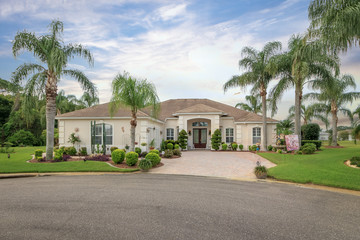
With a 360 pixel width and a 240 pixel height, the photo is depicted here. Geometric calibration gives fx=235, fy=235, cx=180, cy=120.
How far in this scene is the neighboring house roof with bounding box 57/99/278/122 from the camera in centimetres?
2045

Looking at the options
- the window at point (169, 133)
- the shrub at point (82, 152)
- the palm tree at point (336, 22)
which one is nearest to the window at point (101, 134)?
the shrub at point (82, 152)

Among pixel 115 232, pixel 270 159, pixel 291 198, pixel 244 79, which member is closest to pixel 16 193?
pixel 115 232

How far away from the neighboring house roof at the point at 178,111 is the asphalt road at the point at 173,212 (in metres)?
11.9

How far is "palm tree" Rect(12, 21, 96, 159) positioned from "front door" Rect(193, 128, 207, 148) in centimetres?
1568

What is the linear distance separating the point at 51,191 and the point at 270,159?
1414 centimetres

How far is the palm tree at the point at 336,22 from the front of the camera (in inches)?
394

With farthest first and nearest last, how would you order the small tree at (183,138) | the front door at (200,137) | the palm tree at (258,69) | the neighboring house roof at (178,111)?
the front door at (200,137), the small tree at (183,138), the palm tree at (258,69), the neighboring house roof at (178,111)

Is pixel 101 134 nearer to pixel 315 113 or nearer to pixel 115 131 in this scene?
pixel 115 131

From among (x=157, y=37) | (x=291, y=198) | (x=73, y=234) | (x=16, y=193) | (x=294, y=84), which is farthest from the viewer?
(x=294, y=84)

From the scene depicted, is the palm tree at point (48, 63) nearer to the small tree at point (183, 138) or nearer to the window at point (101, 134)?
the window at point (101, 134)

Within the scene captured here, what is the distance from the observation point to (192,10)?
13.7 m

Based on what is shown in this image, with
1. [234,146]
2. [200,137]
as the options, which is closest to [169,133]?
[200,137]

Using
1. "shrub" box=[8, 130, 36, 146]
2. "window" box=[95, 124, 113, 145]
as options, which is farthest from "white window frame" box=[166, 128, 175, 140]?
"shrub" box=[8, 130, 36, 146]

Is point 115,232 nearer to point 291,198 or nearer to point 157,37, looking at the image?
point 291,198
